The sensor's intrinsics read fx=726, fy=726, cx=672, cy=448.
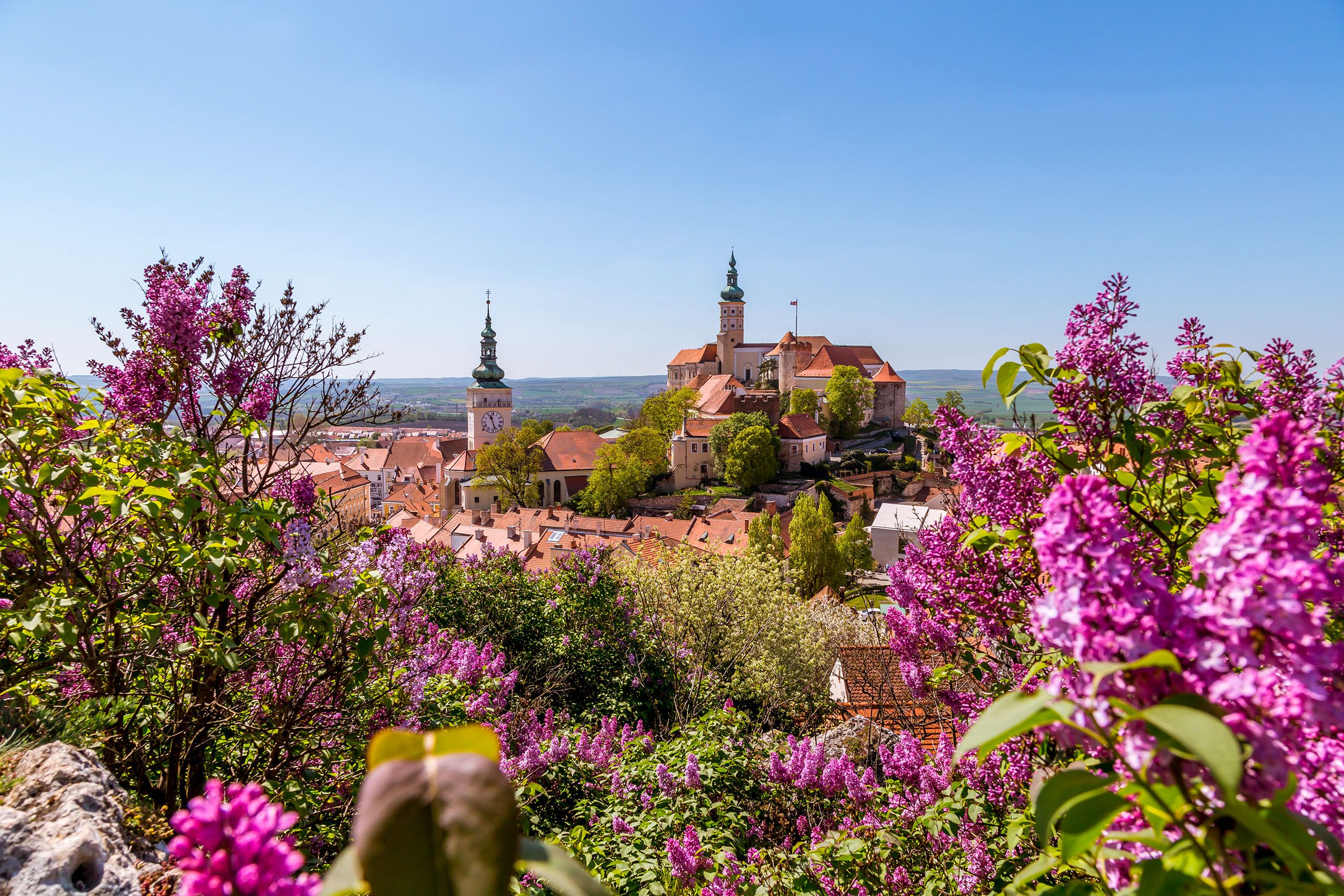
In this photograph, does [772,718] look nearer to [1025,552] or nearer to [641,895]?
[641,895]

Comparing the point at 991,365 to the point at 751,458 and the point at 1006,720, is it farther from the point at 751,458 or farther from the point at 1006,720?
the point at 751,458

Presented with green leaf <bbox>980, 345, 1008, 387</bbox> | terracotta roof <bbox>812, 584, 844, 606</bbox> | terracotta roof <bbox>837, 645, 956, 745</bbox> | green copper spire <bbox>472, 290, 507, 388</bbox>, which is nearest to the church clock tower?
green copper spire <bbox>472, 290, 507, 388</bbox>

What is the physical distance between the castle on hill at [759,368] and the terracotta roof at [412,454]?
3568cm

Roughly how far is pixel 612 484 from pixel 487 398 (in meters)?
29.6

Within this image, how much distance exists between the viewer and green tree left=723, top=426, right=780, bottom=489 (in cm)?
5916

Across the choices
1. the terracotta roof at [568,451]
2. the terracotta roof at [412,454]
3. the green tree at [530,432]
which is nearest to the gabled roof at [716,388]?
the terracotta roof at [568,451]

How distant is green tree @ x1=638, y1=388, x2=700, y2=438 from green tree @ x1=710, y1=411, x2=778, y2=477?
559 centimetres

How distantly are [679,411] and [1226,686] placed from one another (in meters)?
68.5

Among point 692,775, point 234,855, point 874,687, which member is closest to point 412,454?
point 874,687

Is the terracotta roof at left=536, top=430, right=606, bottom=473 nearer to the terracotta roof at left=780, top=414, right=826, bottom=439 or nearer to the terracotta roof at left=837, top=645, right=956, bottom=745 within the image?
the terracotta roof at left=780, top=414, right=826, bottom=439

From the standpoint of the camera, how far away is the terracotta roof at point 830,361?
8350cm

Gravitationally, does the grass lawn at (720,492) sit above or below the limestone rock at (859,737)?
below

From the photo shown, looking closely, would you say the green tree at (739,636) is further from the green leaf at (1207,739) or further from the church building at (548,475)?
the church building at (548,475)

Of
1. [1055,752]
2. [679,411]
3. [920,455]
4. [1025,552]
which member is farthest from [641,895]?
[920,455]
